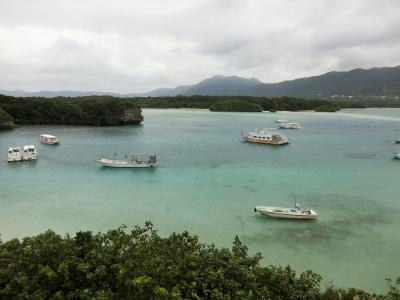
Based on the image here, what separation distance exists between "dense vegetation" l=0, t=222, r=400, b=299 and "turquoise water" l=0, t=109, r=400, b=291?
633 centimetres

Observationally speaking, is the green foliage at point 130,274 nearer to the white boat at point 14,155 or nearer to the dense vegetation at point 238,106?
the white boat at point 14,155

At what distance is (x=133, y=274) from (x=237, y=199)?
52.1ft

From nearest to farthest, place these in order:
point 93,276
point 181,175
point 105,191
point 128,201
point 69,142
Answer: point 93,276 < point 128,201 < point 105,191 < point 181,175 < point 69,142

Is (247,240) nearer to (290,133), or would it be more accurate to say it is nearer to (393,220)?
(393,220)

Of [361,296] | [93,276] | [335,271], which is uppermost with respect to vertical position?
[93,276]

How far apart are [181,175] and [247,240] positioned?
14581 millimetres

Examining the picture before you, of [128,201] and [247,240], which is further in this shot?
[128,201]

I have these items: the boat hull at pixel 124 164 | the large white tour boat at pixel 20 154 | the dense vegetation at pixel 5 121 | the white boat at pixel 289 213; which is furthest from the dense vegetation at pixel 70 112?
the white boat at pixel 289 213

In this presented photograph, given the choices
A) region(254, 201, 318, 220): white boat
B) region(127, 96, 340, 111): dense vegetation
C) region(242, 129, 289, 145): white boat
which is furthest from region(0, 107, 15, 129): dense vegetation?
region(127, 96, 340, 111): dense vegetation

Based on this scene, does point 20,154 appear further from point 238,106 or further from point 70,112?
point 238,106

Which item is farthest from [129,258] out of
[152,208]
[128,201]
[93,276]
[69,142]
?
[69,142]

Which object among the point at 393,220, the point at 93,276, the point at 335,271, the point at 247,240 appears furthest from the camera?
the point at 393,220

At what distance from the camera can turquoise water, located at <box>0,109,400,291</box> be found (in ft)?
55.6

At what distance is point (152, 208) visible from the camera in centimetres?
2234
